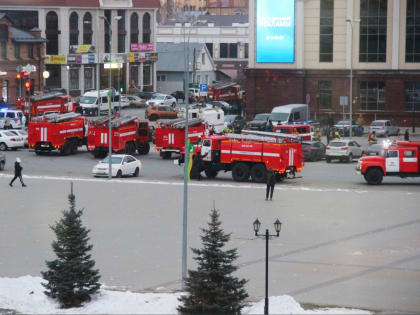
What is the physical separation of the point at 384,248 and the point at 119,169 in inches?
776

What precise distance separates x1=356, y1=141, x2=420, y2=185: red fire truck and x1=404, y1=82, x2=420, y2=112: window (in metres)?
33.0

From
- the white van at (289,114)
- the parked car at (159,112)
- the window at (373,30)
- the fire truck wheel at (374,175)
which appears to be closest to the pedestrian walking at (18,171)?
the fire truck wheel at (374,175)

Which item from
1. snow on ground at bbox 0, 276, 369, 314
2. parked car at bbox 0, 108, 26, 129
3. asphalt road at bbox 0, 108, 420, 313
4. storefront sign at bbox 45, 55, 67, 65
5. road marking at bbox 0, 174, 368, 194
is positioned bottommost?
snow on ground at bbox 0, 276, 369, 314

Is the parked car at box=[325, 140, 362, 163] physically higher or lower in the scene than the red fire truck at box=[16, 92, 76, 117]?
lower

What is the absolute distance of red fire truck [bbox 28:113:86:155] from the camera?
55.5 meters

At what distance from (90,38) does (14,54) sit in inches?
700

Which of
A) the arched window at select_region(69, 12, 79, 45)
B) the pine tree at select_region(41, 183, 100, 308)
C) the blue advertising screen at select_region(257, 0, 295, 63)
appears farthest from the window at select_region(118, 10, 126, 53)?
the pine tree at select_region(41, 183, 100, 308)

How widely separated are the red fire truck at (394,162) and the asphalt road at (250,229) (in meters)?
0.67

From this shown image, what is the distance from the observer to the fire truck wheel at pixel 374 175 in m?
46.1

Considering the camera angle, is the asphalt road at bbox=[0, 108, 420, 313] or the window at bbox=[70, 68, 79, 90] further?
the window at bbox=[70, 68, 79, 90]

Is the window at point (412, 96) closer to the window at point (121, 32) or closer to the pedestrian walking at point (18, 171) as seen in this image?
the window at point (121, 32)

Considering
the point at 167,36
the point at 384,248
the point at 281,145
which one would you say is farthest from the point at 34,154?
the point at 167,36

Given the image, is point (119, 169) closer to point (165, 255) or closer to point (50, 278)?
point (165, 255)

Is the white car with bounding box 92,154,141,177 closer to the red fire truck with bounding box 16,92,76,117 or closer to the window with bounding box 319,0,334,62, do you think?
the red fire truck with bounding box 16,92,76,117
